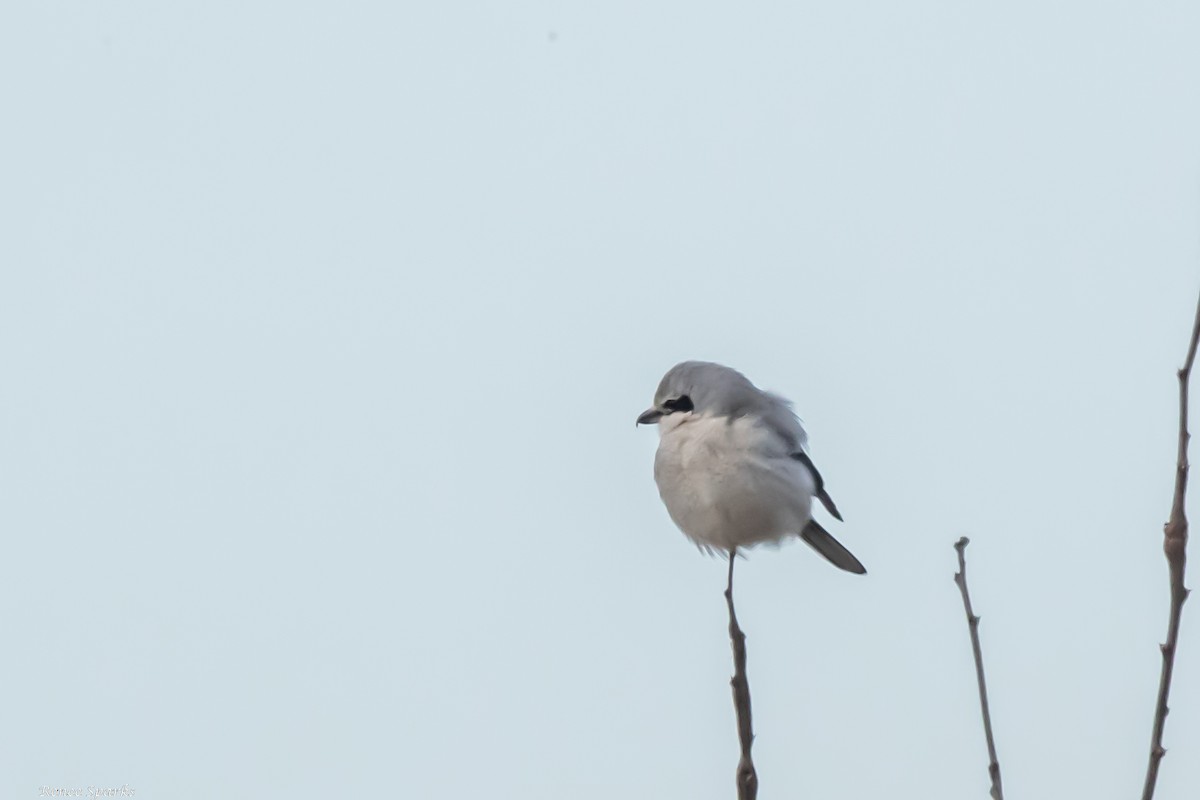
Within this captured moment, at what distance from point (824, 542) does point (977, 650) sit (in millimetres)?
3972

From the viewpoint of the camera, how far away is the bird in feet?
15.6

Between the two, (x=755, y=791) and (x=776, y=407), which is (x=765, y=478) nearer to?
(x=776, y=407)

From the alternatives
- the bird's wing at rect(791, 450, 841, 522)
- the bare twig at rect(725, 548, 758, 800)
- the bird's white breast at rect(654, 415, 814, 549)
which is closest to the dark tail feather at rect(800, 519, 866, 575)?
the bird's wing at rect(791, 450, 841, 522)

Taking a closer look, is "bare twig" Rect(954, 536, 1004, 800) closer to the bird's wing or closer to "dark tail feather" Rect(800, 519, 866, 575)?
the bird's wing

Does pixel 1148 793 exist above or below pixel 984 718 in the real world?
below

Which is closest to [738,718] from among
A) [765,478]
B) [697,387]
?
[765,478]

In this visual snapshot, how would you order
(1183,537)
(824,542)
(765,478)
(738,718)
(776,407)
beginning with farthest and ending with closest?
(824,542) → (776,407) → (765,478) → (738,718) → (1183,537)

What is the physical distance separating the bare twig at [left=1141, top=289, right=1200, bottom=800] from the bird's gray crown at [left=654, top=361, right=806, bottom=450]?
3.02 m

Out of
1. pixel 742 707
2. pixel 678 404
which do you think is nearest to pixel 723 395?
pixel 678 404

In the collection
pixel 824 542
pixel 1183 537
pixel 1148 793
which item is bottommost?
pixel 1148 793

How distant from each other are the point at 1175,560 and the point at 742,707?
0.85 meters

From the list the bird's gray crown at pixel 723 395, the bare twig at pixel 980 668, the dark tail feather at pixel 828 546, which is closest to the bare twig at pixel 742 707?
the bare twig at pixel 980 668

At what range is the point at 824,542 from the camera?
243 inches

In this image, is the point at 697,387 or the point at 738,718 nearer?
the point at 738,718
